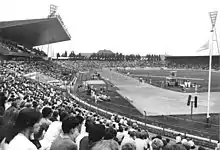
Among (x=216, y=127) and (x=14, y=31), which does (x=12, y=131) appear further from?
(x=14, y=31)

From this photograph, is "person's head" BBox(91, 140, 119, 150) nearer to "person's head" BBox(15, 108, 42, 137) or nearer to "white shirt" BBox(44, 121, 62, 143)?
"person's head" BBox(15, 108, 42, 137)

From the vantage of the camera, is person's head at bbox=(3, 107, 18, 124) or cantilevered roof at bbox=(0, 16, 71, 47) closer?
person's head at bbox=(3, 107, 18, 124)

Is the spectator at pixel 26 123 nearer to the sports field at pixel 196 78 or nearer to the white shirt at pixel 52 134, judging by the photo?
the white shirt at pixel 52 134

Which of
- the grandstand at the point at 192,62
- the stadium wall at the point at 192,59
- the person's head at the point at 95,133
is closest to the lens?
the person's head at the point at 95,133

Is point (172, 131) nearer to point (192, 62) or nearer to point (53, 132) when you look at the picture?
point (53, 132)

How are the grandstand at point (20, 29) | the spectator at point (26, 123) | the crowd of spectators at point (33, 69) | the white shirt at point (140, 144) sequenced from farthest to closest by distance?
the grandstand at point (20, 29), the crowd of spectators at point (33, 69), the white shirt at point (140, 144), the spectator at point (26, 123)

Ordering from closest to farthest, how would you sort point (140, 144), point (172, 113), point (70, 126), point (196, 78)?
1. point (70, 126)
2. point (140, 144)
3. point (172, 113)
4. point (196, 78)

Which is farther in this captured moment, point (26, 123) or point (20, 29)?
point (20, 29)

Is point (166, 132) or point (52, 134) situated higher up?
point (52, 134)

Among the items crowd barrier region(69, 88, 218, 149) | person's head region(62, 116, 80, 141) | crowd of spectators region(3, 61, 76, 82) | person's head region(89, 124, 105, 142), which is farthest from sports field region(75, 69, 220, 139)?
crowd of spectators region(3, 61, 76, 82)

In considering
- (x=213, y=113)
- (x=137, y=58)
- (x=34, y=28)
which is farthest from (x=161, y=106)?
(x=137, y=58)

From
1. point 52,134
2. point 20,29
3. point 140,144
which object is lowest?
point 140,144

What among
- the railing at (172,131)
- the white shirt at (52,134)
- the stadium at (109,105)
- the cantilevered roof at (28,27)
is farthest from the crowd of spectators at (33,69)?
the white shirt at (52,134)

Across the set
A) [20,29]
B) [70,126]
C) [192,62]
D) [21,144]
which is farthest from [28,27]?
[192,62]
